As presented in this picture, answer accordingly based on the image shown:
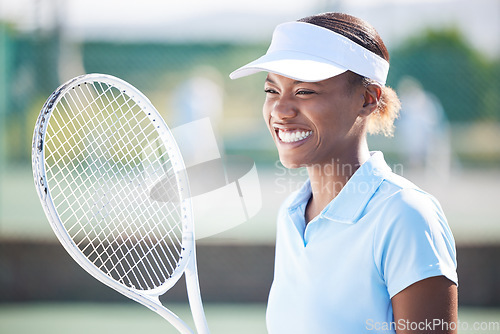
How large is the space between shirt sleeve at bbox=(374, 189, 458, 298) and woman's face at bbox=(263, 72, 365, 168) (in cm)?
22

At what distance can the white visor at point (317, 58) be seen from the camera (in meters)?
1.37

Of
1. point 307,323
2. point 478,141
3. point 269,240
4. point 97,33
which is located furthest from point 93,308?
point 478,141

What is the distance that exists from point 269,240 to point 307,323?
3090 mm

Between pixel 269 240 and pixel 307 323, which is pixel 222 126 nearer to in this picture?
pixel 269 240

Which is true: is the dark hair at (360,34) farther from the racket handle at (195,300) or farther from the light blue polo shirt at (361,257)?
the racket handle at (195,300)

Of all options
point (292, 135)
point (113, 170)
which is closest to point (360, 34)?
point (292, 135)

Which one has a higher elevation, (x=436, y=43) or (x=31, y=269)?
(x=436, y=43)

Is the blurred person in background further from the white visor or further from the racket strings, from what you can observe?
the white visor

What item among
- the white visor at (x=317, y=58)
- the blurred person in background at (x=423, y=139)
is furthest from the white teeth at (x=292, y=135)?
the blurred person in background at (x=423, y=139)

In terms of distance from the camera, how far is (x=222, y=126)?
27.5 feet

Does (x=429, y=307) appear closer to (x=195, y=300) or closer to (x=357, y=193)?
(x=357, y=193)

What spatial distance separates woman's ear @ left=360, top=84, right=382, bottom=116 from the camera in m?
1.44

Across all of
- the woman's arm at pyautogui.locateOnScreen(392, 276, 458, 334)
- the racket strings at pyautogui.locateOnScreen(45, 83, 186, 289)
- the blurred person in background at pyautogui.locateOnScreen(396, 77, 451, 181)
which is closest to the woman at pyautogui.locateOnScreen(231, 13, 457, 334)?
the woman's arm at pyautogui.locateOnScreen(392, 276, 458, 334)

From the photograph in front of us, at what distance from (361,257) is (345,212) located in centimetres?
12
